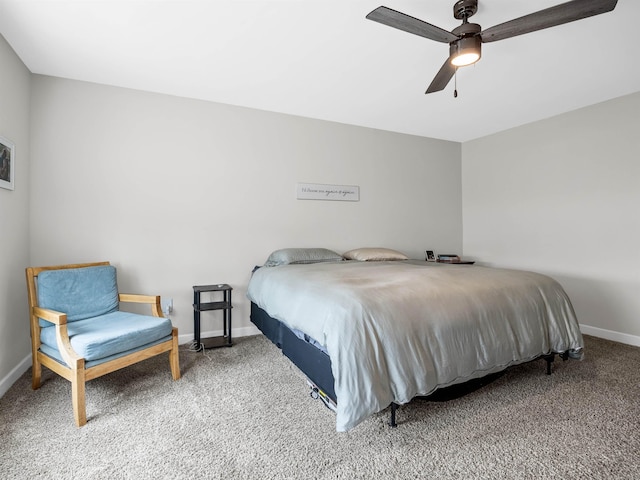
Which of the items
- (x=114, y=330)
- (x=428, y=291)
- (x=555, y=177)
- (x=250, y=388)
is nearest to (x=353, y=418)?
(x=428, y=291)

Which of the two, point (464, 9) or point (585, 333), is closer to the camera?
point (464, 9)

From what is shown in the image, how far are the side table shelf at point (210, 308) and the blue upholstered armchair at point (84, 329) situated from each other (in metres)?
0.54

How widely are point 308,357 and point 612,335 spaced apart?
11.5ft

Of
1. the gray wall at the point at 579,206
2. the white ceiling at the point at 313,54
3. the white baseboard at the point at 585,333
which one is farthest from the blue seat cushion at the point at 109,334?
the gray wall at the point at 579,206

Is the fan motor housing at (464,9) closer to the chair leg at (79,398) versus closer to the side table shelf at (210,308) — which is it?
the side table shelf at (210,308)

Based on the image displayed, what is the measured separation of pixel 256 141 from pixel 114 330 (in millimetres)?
2345

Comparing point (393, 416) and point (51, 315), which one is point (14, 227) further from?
point (393, 416)

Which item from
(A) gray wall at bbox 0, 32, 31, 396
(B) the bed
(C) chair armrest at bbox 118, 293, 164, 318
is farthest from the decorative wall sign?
(A) gray wall at bbox 0, 32, 31, 396

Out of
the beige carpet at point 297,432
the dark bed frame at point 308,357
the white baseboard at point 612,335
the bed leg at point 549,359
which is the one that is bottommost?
the beige carpet at point 297,432

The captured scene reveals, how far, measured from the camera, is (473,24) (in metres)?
1.89

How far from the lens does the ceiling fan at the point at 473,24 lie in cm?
164

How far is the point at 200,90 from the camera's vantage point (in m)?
3.14

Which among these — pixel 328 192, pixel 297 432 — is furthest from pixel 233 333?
pixel 328 192

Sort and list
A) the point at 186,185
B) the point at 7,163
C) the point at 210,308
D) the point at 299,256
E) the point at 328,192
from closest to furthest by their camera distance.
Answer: the point at 7,163 → the point at 210,308 → the point at 186,185 → the point at 299,256 → the point at 328,192
